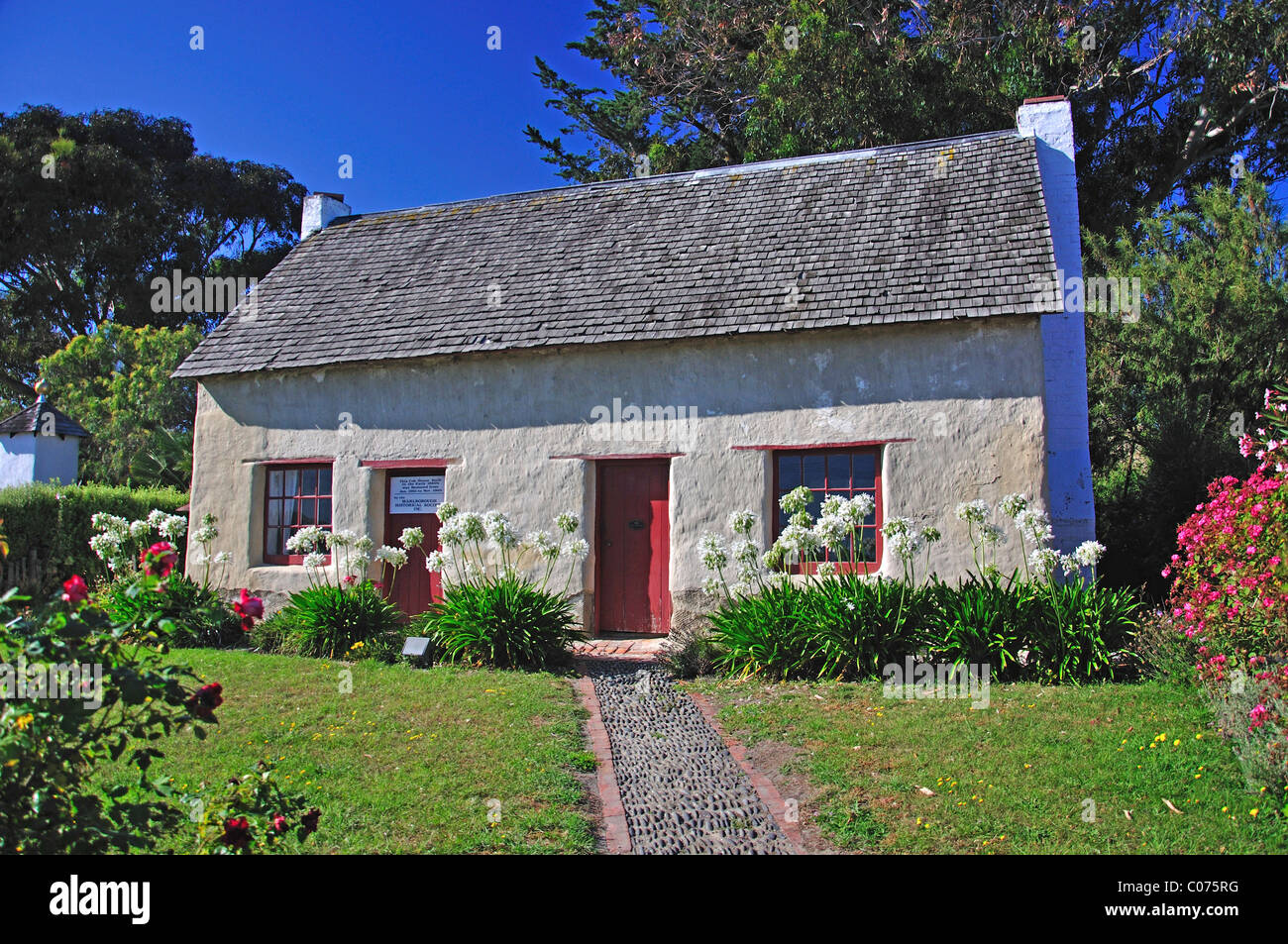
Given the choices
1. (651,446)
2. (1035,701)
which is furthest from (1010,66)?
(1035,701)

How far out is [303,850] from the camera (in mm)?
4305

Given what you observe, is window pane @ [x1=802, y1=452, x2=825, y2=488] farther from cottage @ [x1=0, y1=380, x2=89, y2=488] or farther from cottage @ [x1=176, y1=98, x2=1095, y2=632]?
cottage @ [x1=0, y1=380, x2=89, y2=488]

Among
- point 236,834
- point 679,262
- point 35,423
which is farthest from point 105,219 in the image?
point 236,834

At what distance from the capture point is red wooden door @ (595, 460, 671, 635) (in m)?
11.1

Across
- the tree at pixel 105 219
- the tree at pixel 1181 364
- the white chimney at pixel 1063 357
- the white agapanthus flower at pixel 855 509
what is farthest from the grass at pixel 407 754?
the tree at pixel 105 219

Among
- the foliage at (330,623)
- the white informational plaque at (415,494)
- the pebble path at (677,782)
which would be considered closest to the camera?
the pebble path at (677,782)

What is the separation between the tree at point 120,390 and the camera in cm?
2191

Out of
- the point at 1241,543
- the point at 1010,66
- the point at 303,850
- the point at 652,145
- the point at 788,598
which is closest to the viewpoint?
the point at 303,850

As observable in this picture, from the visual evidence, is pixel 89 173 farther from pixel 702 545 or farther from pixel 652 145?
pixel 702 545

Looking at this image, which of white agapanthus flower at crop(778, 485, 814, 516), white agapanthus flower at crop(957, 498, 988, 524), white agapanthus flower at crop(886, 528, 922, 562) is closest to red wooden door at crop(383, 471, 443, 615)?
white agapanthus flower at crop(778, 485, 814, 516)

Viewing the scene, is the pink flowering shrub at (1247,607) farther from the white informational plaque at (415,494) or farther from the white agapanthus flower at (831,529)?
the white informational plaque at (415,494)

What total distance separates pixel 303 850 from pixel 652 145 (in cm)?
2006

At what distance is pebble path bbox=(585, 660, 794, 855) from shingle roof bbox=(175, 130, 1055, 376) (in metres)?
4.87

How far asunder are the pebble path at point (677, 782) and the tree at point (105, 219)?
26.8m
